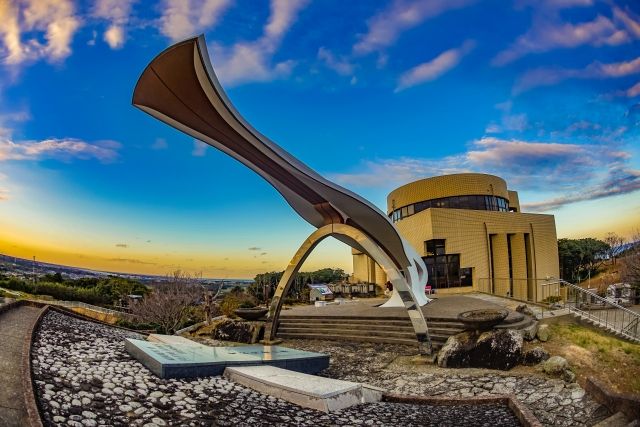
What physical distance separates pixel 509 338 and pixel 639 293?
74.1 feet

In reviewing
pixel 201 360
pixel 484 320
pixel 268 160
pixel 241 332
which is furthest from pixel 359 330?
pixel 201 360

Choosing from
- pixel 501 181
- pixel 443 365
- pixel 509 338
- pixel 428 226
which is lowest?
pixel 443 365

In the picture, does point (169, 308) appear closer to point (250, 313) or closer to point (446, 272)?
point (250, 313)

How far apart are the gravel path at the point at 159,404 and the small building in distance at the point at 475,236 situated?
23.2m

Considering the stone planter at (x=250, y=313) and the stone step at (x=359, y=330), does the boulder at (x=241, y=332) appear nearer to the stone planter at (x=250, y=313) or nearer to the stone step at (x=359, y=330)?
the stone planter at (x=250, y=313)

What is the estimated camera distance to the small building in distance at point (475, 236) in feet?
94.8

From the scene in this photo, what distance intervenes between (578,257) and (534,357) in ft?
168

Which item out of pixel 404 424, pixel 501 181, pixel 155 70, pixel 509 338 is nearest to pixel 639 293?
pixel 501 181

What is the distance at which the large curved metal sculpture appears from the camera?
8.10 m

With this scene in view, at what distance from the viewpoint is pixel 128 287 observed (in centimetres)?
3334

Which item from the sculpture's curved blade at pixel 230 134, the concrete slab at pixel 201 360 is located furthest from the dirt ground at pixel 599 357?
the sculpture's curved blade at pixel 230 134

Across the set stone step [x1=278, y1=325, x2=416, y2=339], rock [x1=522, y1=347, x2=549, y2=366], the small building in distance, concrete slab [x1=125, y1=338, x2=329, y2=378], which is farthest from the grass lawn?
the small building in distance

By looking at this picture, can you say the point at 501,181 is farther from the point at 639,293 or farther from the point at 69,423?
the point at 69,423

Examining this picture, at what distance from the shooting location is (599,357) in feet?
29.2
